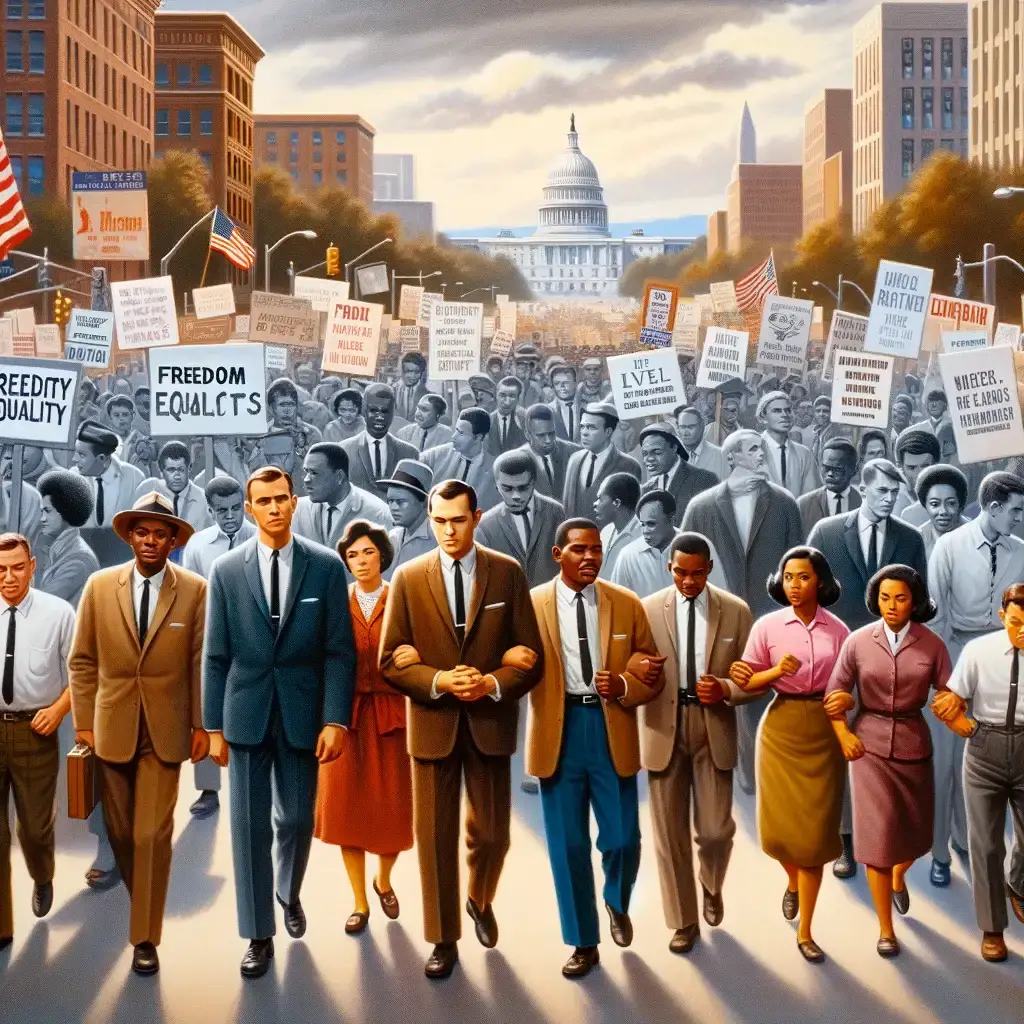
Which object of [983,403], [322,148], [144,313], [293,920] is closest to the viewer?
[293,920]

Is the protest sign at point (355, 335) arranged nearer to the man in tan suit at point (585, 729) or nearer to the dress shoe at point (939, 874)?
the man in tan suit at point (585, 729)

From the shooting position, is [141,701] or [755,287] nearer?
[141,701]

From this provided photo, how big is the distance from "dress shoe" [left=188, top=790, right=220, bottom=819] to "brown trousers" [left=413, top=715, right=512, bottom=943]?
2.09 metres

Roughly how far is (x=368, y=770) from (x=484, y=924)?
31.0 inches

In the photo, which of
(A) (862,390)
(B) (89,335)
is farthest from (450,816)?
(B) (89,335)

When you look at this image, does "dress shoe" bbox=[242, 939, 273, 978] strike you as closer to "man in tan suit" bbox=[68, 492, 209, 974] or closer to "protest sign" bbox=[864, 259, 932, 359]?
"man in tan suit" bbox=[68, 492, 209, 974]

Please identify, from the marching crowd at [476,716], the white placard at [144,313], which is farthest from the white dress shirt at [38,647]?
the white placard at [144,313]

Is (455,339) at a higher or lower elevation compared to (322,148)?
lower

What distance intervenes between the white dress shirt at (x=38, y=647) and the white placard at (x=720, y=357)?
7.58 m

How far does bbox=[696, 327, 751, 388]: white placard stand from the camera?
494 inches

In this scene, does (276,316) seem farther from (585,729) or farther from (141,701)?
(585,729)

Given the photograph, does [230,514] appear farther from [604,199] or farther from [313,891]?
[604,199]

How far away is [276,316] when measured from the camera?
13.1 meters

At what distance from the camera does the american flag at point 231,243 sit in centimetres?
1543
